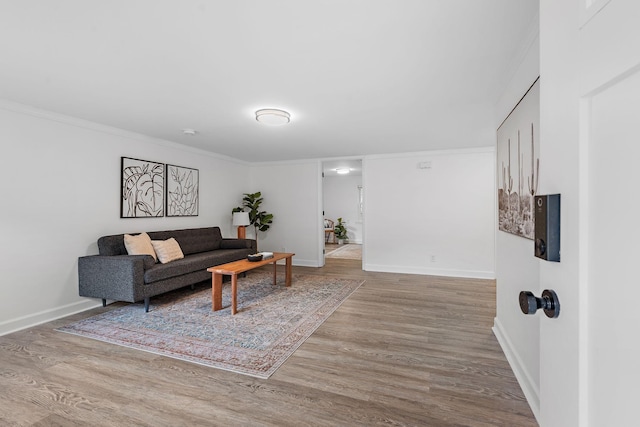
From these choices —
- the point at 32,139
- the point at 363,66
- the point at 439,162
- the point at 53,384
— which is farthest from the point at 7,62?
the point at 439,162

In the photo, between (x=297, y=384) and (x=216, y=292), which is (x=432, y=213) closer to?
(x=216, y=292)

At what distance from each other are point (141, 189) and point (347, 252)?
16.6 ft

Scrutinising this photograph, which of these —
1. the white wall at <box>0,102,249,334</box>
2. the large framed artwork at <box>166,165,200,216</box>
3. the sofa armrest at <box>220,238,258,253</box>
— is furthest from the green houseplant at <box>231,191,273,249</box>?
the white wall at <box>0,102,249,334</box>

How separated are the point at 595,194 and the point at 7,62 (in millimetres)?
3350

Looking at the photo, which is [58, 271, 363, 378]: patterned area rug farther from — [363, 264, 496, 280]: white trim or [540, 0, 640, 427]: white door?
[540, 0, 640, 427]: white door

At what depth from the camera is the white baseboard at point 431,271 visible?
5.00 meters

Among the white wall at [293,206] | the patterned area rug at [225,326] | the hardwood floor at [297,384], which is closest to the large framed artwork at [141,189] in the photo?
the patterned area rug at [225,326]

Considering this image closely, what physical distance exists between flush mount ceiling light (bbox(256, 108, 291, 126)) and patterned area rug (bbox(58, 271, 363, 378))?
208 centimetres

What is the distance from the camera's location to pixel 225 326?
2.91 metres

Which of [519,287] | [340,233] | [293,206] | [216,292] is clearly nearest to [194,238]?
[216,292]

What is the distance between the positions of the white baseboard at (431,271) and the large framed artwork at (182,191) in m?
3.30

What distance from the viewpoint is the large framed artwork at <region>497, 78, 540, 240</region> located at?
171cm

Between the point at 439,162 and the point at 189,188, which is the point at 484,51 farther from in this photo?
the point at 189,188

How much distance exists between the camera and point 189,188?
4.94 metres
